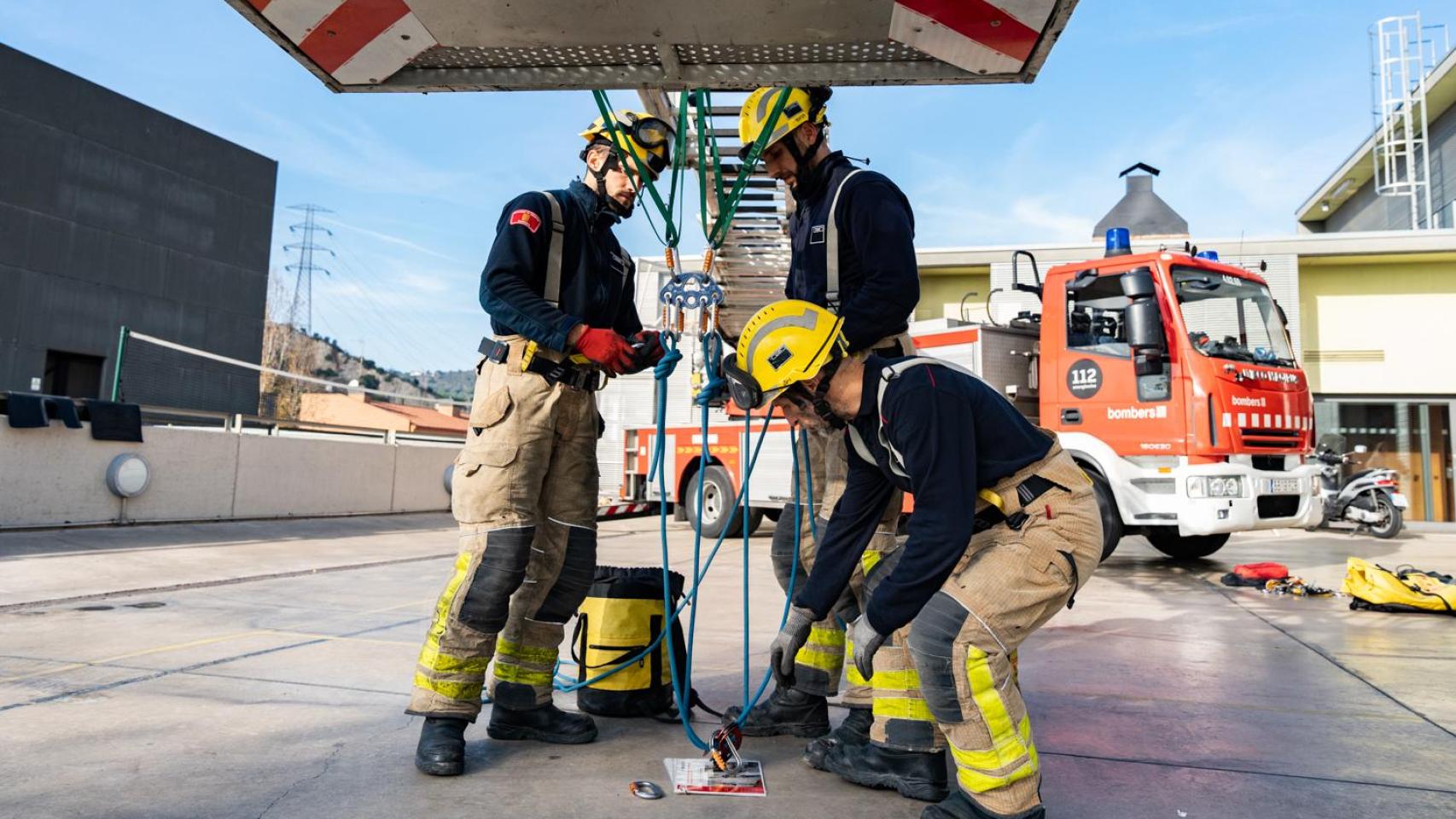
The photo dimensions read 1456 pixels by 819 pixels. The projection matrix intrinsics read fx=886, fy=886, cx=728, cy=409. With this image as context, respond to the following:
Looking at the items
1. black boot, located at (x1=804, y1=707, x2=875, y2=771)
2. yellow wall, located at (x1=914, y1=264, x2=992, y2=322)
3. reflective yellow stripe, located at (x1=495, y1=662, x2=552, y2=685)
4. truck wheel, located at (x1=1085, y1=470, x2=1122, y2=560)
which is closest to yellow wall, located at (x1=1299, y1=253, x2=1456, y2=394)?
yellow wall, located at (x1=914, y1=264, x2=992, y2=322)

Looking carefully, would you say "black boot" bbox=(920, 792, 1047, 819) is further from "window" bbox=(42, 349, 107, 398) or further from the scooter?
"window" bbox=(42, 349, 107, 398)

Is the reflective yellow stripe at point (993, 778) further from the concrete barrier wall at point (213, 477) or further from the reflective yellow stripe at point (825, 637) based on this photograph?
the concrete barrier wall at point (213, 477)

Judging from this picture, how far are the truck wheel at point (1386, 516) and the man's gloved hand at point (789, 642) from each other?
1156cm

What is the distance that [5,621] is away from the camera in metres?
4.58

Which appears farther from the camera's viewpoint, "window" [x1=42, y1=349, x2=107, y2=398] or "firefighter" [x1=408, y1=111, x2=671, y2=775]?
"window" [x1=42, y1=349, x2=107, y2=398]

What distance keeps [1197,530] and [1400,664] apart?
250 centimetres

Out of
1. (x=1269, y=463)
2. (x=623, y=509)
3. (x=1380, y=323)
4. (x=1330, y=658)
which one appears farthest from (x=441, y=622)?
(x=1380, y=323)

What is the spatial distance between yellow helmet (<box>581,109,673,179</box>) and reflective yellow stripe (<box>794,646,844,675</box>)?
5.96 feet

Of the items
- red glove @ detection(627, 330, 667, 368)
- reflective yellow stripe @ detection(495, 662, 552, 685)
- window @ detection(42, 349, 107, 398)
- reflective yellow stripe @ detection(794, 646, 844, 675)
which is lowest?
reflective yellow stripe @ detection(495, 662, 552, 685)

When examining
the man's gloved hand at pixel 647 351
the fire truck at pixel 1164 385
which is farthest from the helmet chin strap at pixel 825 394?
the fire truck at pixel 1164 385

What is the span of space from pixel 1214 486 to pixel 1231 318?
1.64m

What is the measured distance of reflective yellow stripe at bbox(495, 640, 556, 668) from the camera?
3.06m

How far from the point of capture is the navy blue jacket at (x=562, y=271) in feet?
9.47

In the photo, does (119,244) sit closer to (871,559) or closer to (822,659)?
(822,659)
